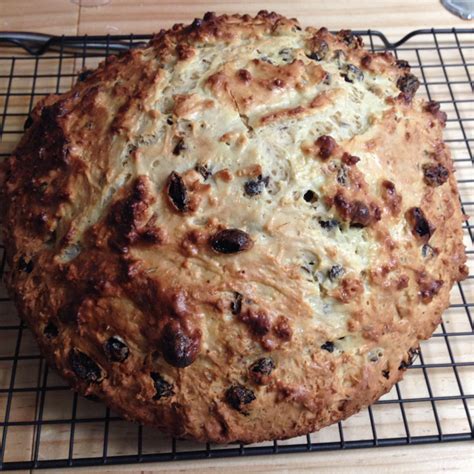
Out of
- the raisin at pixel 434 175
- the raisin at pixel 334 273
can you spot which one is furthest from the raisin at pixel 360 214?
the raisin at pixel 434 175

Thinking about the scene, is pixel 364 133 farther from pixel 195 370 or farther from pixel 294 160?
pixel 195 370

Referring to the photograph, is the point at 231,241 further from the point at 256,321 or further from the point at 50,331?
the point at 50,331

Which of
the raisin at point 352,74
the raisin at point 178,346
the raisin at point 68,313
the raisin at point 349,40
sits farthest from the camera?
the raisin at point 349,40

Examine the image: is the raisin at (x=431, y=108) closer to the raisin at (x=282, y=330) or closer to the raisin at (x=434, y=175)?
the raisin at (x=434, y=175)

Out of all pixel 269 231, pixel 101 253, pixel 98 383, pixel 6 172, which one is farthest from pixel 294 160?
pixel 6 172

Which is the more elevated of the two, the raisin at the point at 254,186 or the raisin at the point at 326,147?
the raisin at the point at 326,147

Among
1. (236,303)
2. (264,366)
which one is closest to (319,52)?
(236,303)

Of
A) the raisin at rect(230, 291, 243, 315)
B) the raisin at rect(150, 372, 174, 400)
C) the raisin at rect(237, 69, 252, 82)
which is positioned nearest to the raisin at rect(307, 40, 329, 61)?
the raisin at rect(237, 69, 252, 82)

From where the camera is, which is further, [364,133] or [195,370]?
[364,133]
